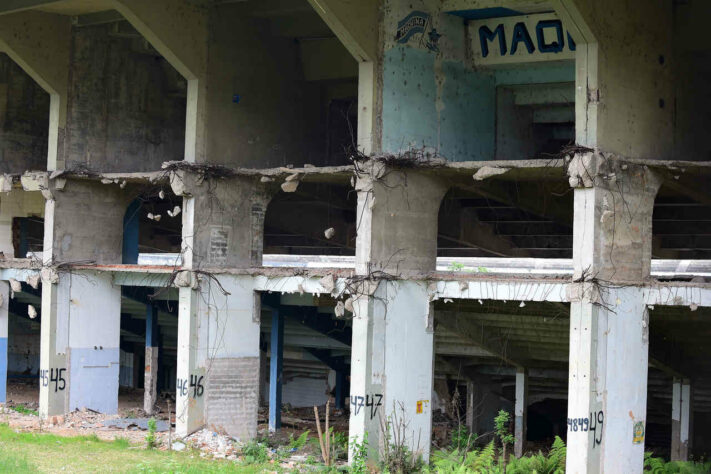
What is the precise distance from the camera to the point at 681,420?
23.4 m

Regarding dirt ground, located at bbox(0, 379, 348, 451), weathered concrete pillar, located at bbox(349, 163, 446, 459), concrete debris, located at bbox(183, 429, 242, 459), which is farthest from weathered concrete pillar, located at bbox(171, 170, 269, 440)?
weathered concrete pillar, located at bbox(349, 163, 446, 459)

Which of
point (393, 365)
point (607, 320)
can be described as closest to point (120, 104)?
point (393, 365)

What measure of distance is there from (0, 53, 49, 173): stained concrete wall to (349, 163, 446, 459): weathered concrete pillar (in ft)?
45.3

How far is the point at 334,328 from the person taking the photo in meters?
28.2

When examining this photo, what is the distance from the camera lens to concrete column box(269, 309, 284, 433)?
87.0 feet

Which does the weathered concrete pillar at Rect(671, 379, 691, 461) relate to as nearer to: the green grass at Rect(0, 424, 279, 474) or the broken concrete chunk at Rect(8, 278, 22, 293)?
the green grass at Rect(0, 424, 279, 474)

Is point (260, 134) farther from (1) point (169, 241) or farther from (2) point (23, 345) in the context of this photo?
(2) point (23, 345)

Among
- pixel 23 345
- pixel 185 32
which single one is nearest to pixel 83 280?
pixel 185 32

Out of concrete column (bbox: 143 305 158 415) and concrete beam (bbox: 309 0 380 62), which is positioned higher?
concrete beam (bbox: 309 0 380 62)

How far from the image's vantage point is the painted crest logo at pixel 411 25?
21.0m

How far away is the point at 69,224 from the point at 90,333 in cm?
277

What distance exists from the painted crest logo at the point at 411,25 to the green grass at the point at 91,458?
8.65 m

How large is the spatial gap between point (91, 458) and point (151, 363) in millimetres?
8399

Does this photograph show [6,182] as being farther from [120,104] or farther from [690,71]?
[690,71]
